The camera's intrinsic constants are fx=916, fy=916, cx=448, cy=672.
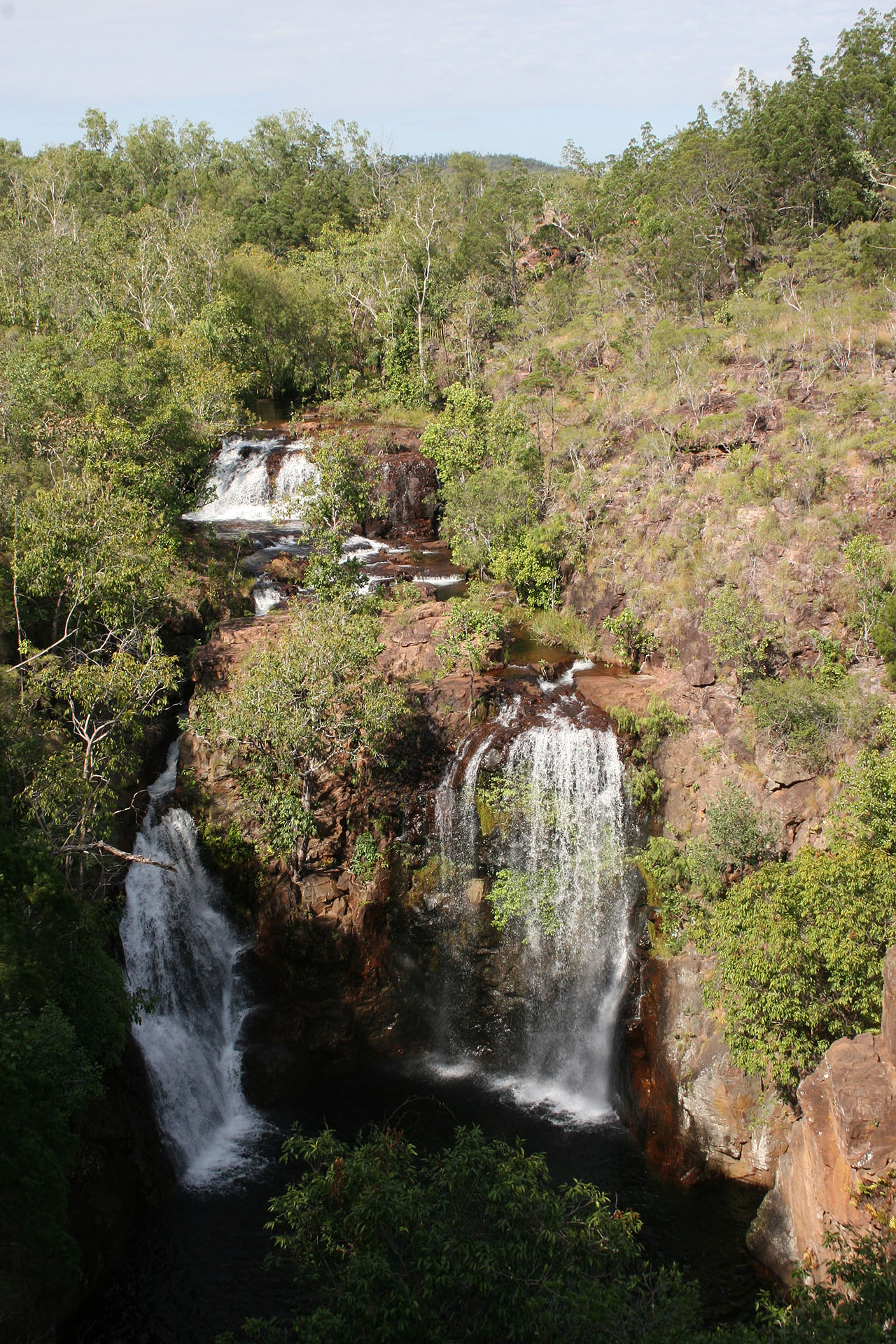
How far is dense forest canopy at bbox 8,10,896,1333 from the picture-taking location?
18766mm

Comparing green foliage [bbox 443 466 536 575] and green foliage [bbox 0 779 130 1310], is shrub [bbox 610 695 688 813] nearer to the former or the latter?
green foliage [bbox 443 466 536 575]

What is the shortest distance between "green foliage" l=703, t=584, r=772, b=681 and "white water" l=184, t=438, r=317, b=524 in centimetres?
2346

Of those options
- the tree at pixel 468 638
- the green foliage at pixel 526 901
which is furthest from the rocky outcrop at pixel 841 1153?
the tree at pixel 468 638

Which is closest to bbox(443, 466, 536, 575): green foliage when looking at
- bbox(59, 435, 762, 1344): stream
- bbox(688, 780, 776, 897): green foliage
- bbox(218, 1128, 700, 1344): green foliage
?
bbox(59, 435, 762, 1344): stream

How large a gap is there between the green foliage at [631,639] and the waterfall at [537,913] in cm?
720

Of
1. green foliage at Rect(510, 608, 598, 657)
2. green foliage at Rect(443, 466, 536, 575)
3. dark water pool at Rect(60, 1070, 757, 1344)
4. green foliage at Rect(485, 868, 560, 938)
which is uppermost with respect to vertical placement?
green foliage at Rect(443, 466, 536, 575)

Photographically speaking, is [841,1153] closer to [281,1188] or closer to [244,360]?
[281,1188]

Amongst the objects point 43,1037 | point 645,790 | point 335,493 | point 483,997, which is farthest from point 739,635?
point 43,1037

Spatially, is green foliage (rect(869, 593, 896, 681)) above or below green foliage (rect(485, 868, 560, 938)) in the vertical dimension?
above

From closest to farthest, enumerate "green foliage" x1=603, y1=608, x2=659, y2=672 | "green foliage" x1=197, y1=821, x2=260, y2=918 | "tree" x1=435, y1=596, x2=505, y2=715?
1. "green foliage" x1=197, y1=821, x2=260, y2=918
2. "tree" x1=435, y1=596, x2=505, y2=715
3. "green foliage" x1=603, y1=608, x2=659, y2=672

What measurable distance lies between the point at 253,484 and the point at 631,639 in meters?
23.0

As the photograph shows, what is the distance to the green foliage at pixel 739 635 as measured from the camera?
28484 millimetres

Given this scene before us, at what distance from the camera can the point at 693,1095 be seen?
21.8 m

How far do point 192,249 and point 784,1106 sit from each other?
57274 mm
